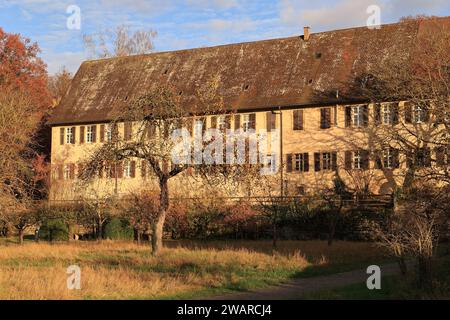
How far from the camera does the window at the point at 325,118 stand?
39250mm

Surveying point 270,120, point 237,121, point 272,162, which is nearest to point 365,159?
point 272,162

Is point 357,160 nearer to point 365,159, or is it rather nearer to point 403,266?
point 365,159

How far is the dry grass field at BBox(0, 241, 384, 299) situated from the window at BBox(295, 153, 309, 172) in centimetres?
1433

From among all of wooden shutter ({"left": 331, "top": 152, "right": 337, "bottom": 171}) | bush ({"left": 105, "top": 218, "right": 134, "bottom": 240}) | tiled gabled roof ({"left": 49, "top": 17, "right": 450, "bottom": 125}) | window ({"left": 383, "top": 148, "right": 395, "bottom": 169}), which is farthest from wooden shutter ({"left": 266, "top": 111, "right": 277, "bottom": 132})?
bush ({"left": 105, "top": 218, "right": 134, "bottom": 240})

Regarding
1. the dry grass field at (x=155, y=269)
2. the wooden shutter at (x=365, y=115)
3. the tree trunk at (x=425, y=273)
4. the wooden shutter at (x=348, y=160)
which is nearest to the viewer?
the tree trunk at (x=425, y=273)

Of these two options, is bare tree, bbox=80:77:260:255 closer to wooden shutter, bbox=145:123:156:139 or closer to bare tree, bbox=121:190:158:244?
wooden shutter, bbox=145:123:156:139

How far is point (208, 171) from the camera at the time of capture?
74.6 feet

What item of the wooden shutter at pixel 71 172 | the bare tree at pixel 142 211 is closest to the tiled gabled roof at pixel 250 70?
the wooden shutter at pixel 71 172

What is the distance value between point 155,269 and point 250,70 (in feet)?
90.0

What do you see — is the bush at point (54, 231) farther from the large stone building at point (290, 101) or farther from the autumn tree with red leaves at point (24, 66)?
the autumn tree with red leaves at point (24, 66)

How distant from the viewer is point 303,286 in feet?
50.8

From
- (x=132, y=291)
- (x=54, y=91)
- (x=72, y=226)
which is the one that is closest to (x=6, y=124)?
(x=72, y=226)

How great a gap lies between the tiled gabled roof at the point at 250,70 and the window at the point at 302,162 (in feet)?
11.3

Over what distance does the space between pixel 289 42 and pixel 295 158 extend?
983cm
